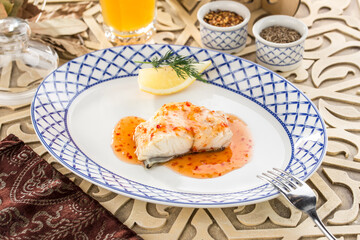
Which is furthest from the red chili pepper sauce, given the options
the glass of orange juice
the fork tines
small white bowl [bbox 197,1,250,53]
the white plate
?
the glass of orange juice

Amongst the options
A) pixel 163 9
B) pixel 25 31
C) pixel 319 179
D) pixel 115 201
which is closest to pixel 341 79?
pixel 319 179

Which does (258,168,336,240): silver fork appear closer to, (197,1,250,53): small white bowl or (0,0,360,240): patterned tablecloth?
(0,0,360,240): patterned tablecloth

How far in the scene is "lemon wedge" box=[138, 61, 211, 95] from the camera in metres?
2.48

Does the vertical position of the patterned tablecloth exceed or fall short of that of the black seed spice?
it falls short

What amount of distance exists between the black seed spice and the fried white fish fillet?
742mm

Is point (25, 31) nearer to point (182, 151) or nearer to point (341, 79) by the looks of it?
point (182, 151)

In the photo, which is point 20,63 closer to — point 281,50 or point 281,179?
point 281,50

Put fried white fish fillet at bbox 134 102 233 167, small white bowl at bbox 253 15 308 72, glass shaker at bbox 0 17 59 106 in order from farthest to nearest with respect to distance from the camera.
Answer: small white bowl at bbox 253 15 308 72, glass shaker at bbox 0 17 59 106, fried white fish fillet at bbox 134 102 233 167

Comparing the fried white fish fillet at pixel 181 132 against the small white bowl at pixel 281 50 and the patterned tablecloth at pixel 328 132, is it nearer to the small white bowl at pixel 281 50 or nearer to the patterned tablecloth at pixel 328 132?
the patterned tablecloth at pixel 328 132

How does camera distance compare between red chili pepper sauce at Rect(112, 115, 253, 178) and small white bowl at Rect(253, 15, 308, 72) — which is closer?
red chili pepper sauce at Rect(112, 115, 253, 178)

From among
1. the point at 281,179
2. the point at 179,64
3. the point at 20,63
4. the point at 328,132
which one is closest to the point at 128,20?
the point at 179,64

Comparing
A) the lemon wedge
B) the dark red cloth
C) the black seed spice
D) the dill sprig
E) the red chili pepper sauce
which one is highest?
the black seed spice

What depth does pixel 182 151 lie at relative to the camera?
2.13 metres

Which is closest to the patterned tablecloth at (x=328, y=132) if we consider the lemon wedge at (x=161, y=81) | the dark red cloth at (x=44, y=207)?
the dark red cloth at (x=44, y=207)
